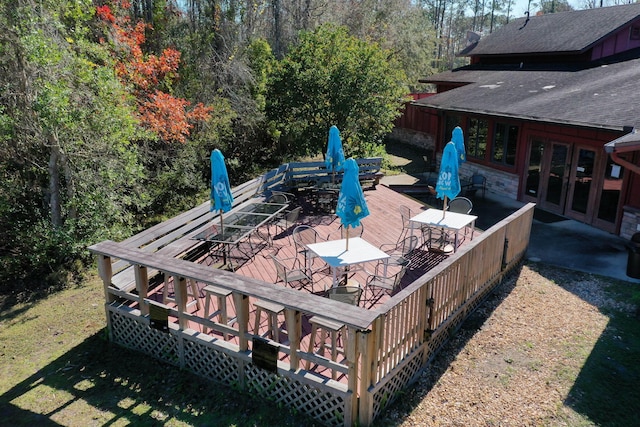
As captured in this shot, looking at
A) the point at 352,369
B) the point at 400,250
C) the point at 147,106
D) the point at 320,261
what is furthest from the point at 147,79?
the point at 352,369

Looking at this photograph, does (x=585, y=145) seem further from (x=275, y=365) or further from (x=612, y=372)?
(x=275, y=365)

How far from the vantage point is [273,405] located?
5609 mm

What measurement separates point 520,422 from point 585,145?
935cm

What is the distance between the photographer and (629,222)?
11.1m

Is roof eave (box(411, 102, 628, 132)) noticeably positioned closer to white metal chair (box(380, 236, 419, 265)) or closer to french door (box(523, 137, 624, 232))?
french door (box(523, 137, 624, 232))

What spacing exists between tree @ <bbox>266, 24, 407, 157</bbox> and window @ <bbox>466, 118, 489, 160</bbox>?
2.97 meters

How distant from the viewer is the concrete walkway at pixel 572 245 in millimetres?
9680

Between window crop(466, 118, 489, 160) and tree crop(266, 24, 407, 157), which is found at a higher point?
tree crop(266, 24, 407, 157)

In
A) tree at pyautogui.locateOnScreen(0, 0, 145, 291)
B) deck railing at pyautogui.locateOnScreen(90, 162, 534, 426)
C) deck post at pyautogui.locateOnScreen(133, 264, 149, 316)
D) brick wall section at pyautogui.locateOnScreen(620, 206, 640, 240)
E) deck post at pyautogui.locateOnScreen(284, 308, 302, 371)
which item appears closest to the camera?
deck railing at pyautogui.locateOnScreen(90, 162, 534, 426)

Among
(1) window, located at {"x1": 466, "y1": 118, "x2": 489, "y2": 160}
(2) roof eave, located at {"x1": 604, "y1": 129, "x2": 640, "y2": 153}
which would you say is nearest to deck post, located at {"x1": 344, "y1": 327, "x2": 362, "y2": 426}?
(2) roof eave, located at {"x1": 604, "y1": 129, "x2": 640, "y2": 153}

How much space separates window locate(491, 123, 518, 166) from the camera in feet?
49.5

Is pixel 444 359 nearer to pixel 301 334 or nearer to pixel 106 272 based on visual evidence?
pixel 301 334

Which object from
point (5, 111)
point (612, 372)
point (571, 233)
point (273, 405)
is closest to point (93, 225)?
point (5, 111)

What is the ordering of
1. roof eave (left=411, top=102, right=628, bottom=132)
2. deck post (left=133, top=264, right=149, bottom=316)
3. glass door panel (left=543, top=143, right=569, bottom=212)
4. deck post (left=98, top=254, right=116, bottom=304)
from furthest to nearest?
glass door panel (left=543, top=143, right=569, bottom=212), roof eave (left=411, top=102, right=628, bottom=132), deck post (left=98, top=254, right=116, bottom=304), deck post (left=133, top=264, right=149, bottom=316)
